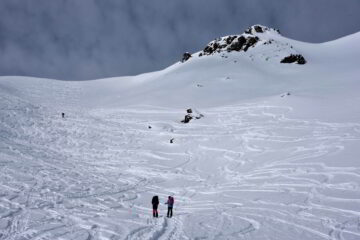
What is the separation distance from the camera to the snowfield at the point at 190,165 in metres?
13.0

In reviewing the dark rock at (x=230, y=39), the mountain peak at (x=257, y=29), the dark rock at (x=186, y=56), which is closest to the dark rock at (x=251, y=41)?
the dark rock at (x=230, y=39)

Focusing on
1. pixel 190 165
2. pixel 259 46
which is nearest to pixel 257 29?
pixel 259 46

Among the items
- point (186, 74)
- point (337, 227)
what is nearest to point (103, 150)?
point (337, 227)

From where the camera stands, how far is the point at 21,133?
3272 centimetres

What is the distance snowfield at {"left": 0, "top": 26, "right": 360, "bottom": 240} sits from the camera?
13023 mm

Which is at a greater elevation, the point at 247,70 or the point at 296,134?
the point at 247,70

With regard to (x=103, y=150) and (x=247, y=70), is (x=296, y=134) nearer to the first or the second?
(x=103, y=150)

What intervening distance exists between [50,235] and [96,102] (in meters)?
51.4

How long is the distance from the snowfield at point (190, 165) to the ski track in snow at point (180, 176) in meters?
0.09

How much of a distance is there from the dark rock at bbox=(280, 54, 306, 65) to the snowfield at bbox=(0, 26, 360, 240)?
1535 centimetres

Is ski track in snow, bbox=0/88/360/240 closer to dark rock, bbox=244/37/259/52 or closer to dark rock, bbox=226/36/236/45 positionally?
dark rock, bbox=244/37/259/52

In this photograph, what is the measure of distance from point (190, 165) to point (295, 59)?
57920mm

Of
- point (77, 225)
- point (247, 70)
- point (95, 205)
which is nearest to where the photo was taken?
point (77, 225)

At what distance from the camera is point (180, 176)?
80.9 ft
